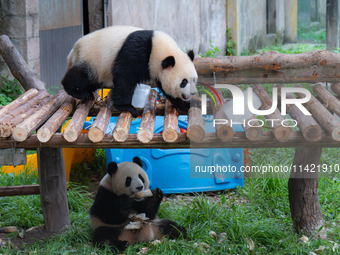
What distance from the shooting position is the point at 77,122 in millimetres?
3617

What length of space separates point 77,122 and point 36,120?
302 millimetres

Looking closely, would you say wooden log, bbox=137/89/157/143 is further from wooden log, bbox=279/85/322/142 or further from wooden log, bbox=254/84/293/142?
wooden log, bbox=279/85/322/142

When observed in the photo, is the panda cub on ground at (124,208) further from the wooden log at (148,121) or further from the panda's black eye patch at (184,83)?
the panda's black eye patch at (184,83)

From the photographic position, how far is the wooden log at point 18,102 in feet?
12.6

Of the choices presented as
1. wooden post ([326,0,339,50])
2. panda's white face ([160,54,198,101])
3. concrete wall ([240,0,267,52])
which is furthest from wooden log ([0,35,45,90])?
concrete wall ([240,0,267,52])

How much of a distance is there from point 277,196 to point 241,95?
1556mm

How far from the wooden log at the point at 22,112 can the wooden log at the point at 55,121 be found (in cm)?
17

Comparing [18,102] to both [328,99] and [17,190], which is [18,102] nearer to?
[17,190]

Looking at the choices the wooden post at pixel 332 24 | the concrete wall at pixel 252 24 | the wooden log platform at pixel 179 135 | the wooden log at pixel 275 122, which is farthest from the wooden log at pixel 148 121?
the concrete wall at pixel 252 24

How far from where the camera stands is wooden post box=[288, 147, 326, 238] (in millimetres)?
4309

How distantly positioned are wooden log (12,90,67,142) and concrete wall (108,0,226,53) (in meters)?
3.75

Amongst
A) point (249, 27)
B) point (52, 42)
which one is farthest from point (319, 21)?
point (52, 42)

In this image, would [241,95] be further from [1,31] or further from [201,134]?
[1,31]

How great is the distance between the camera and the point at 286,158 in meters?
6.04
